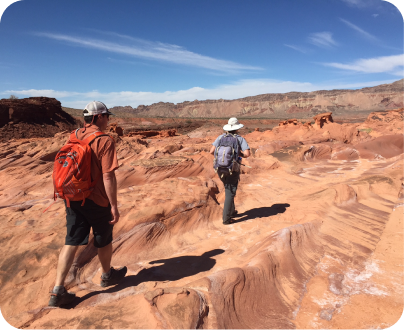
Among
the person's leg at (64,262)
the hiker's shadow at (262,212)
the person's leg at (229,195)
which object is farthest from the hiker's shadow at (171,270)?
the hiker's shadow at (262,212)

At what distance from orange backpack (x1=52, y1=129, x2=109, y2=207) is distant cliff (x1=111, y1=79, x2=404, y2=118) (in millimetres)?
78432

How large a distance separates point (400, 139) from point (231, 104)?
97695 mm

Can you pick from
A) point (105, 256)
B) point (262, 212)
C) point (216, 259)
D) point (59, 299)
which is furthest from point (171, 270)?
point (262, 212)

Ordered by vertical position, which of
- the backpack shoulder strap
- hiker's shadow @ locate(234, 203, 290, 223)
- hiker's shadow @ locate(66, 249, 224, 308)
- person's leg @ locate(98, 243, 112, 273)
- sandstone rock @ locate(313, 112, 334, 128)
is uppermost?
sandstone rock @ locate(313, 112, 334, 128)

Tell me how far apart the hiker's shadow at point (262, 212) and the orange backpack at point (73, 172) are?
2730 millimetres

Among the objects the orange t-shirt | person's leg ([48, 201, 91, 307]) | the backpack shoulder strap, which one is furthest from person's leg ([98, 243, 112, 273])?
the backpack shoulder strap

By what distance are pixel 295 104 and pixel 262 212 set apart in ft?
323

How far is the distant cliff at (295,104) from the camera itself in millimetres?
83000

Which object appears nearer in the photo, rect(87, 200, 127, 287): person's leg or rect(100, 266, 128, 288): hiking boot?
rect(87, 200, 127, 287): person's leg

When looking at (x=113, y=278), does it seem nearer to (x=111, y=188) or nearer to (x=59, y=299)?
(x=59, y=299)

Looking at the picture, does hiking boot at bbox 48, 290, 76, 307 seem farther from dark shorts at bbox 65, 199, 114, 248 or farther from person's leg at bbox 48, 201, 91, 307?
dark shorts at bbox 65, 199, 114, 248

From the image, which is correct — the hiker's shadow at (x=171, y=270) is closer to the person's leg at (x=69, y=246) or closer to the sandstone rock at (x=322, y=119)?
the person's leg at (x=69, y=246)

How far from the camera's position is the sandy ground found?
5.91ft

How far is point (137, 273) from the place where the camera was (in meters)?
2.57
